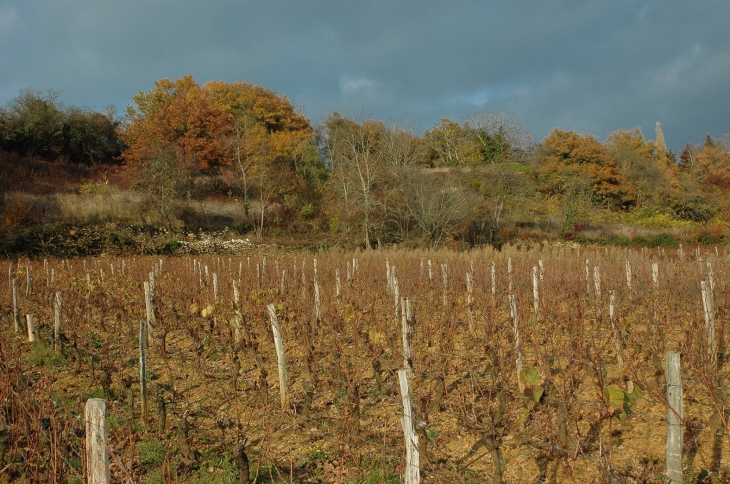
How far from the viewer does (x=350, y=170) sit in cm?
2880

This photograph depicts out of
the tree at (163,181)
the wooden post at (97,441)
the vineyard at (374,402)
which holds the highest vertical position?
the tree at (163,181)

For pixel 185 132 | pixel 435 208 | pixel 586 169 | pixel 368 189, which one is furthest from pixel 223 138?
pixel 586 169

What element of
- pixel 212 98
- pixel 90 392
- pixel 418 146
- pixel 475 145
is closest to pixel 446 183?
pixel 418 146

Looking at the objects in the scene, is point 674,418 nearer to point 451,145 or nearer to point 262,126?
point 262,126

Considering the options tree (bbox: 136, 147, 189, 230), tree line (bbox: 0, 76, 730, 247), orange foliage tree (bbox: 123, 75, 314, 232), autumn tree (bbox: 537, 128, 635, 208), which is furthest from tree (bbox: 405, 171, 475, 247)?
autumn tree (bbox: 537, 128, 635, 208)

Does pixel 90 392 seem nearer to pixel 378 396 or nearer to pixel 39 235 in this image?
pixel 378 396

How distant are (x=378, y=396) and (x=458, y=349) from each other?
218cm

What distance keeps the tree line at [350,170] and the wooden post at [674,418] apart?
891 inches

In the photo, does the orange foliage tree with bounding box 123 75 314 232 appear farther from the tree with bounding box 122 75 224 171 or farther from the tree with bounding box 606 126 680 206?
the tree with bounding box 606 126 680 206

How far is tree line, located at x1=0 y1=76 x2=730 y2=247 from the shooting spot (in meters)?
26.9

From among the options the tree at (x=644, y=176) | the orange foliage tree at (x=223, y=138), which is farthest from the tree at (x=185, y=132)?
the tree at (x=644, y=176)

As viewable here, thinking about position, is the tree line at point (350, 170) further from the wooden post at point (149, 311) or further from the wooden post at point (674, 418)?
the wooden post at point (674, 418)

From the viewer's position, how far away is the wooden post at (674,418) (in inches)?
109

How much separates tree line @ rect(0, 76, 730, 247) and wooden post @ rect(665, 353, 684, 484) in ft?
74.2
